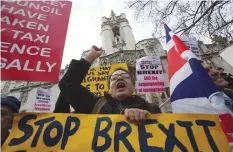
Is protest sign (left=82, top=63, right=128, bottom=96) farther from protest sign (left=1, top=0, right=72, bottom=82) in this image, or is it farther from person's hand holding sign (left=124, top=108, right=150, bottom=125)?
person's hand holding sign (left=124, top=108, right=150, bottom=125)

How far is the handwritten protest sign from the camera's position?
62.8 inches

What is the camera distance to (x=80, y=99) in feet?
6.91

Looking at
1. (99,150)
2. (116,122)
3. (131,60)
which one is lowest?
(99,150)

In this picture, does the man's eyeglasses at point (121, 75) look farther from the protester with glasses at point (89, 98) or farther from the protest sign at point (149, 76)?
the protest sign at point (149, 76)

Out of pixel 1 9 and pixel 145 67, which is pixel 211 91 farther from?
pixel 145 67

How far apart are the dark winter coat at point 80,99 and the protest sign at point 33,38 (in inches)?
7.7

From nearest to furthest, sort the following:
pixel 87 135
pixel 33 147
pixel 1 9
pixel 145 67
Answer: pixel 33 147, pixel 87 135, pixel 1 9, pixel 145 67

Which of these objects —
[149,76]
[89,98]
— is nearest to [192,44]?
[149,76]

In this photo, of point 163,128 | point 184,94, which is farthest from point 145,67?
point 163,128

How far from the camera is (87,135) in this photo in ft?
5.50

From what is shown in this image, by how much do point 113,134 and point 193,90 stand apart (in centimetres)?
95

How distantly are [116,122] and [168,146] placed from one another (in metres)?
0.48

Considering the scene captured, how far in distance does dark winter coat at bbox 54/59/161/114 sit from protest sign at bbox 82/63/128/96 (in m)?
4.16

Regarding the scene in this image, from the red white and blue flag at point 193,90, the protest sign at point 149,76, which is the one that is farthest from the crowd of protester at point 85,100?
the protest sign at point 149,76
